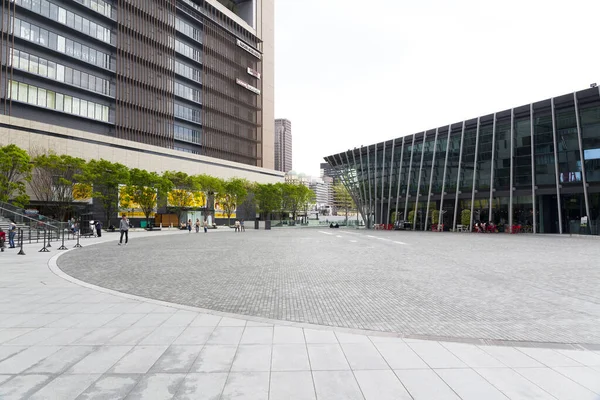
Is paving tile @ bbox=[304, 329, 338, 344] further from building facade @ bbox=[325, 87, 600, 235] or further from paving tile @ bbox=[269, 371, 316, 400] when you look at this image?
building facade @ bbox=[325, 87, 600, 235]

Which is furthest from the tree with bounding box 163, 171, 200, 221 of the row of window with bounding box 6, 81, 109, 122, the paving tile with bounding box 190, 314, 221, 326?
the paving tile with bounding box 190, 314, 221, 326

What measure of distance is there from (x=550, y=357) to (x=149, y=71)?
7006 centimetres

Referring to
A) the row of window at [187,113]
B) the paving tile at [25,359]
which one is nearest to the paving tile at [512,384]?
the paving tile at [25,359]

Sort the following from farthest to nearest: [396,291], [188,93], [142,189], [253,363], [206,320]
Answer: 1. [188,93]
2. [142,189]
3. [396,291]
4. [206,320]
5. [253,363]

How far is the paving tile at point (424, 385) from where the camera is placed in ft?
12.3

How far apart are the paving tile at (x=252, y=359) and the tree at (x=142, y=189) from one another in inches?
1924

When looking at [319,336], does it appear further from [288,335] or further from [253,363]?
[253,363]

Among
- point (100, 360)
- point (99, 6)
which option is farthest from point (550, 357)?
point (99, 6)

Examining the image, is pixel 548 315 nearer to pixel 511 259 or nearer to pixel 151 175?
pixel 511 259

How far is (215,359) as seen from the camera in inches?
185

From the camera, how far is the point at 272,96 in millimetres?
97812

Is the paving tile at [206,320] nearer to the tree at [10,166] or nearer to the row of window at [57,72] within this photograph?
the tree at [10,166]

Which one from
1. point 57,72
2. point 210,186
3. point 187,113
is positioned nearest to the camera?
point 57,72

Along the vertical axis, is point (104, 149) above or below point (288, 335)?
above
